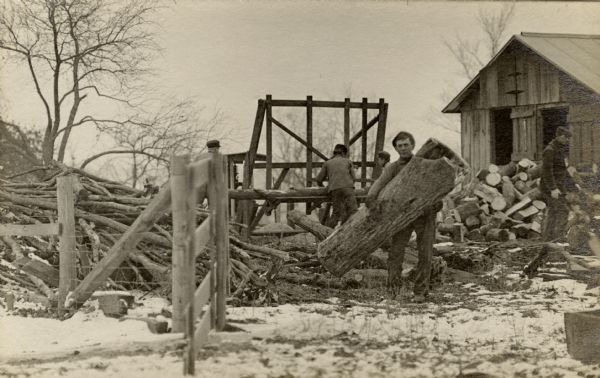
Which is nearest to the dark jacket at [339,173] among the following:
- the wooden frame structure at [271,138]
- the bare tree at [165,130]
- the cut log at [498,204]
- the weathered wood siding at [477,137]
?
the wooden frame structure at [271,138]

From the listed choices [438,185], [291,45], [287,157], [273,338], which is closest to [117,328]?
[273,338]

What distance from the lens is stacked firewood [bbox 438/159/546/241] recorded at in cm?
1412

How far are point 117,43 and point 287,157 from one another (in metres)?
29.4

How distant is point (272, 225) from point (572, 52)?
299 inches

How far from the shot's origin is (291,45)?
9.81 m

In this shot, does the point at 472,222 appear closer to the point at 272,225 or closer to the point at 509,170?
the point at 509,170

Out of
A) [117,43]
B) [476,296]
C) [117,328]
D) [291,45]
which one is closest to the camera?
[117,328]

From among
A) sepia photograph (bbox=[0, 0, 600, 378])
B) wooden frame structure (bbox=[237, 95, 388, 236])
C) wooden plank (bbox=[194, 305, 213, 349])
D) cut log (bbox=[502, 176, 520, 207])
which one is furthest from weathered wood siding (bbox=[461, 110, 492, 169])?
wooden plank (bbox=[194, 305, 213, 349])

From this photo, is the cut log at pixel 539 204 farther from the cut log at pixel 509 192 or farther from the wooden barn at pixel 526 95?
the wooden barn at pixel 526 95

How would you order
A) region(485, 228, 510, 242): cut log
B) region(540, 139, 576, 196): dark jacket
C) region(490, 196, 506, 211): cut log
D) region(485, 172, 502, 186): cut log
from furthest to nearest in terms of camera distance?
region(485, 172, 502, 186): cut log → region(490, 196, 506, 211): cut log → region(485, 228, 510, 242): cut log → region(540, 139, 576, 196): dark jacket

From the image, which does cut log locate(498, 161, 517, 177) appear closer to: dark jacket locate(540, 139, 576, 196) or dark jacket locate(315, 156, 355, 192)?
dark jacket locate(315, 156, 355, 192)

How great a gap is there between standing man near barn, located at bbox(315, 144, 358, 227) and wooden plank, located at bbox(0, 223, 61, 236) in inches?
218

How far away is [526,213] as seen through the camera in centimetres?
1478

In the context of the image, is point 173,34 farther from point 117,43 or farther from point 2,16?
point 117,43
